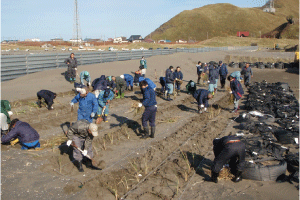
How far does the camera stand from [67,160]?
21.2ft

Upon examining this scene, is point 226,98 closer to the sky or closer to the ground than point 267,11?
closer to the ground

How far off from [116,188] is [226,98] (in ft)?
34.3

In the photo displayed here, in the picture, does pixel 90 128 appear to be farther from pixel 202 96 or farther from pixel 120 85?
pixel 120 85

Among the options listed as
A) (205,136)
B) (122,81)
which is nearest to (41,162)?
(205,136)

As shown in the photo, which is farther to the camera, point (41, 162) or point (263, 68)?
point (263, 68)

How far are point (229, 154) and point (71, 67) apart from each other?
42.0 ft

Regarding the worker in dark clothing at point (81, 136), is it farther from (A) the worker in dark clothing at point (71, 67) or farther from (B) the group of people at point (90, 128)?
(A) the worker in dark clothing at point (71, 67)

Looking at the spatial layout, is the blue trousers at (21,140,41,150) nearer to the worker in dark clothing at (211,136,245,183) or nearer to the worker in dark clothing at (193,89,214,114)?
the worker in dark clothing at (211,136,245,183)

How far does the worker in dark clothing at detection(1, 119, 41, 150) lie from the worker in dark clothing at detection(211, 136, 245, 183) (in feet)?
14.2

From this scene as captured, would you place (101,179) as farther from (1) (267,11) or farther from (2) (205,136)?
(1) (267,11)

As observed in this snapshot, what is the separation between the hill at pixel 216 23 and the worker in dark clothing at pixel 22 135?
370 feet

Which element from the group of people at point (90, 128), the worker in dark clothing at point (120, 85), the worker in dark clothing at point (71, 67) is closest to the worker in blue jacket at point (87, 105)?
the group of people at point (90, 128)

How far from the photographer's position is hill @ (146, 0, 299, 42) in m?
119

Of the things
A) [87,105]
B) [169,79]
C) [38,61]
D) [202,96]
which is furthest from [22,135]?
[38,61]
